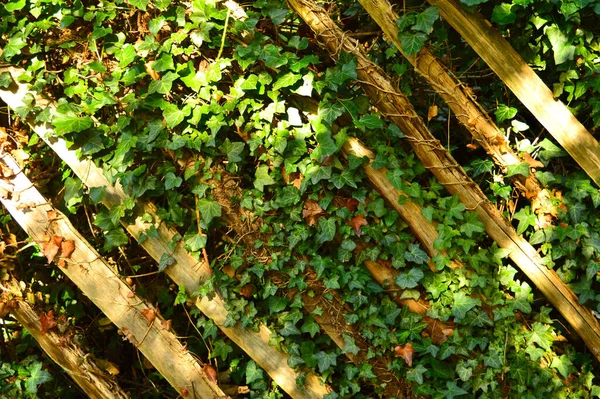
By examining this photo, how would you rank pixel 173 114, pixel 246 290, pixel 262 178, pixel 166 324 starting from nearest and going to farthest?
pixel 173 114, pixel 262 178, pixel 246 290, pixel 166 324

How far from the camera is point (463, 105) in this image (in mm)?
2734

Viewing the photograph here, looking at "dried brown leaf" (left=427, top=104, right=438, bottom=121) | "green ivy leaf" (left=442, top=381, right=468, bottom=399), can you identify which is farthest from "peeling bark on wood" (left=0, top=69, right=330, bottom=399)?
"dried brown leaf" (left=427, top=104, right=438, bottom=121)

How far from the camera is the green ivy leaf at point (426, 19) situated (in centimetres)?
252

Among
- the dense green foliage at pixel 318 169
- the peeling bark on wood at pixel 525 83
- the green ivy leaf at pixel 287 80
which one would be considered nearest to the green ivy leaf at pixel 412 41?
→ the dense green foliage at pixel 318 169

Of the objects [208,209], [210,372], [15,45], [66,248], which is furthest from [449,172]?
[15,45]

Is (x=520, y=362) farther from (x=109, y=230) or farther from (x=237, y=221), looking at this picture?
(x=109, y=230)

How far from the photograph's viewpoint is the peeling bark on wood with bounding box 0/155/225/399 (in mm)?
2912

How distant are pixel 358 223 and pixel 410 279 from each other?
1.00 feet

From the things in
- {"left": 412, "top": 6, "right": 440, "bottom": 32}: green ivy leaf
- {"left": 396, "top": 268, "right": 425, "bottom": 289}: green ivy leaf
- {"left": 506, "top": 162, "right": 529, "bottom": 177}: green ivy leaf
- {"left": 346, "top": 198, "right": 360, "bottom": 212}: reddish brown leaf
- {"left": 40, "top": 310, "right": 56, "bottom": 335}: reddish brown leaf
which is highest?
{"left": 412, "top": 6, "right": 440, "bottom": 32}: green ivy leaf

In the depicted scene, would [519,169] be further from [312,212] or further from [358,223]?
[312,212]

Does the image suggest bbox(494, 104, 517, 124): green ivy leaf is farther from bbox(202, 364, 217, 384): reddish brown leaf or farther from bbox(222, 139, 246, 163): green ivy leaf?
bbox(202, 364, 217, 384): reddish brown leaf

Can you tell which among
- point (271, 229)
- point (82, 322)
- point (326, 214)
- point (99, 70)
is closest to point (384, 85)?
point (326, 214)

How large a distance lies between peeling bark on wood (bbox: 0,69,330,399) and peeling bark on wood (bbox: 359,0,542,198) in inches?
45.6

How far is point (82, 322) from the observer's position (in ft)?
11.2
